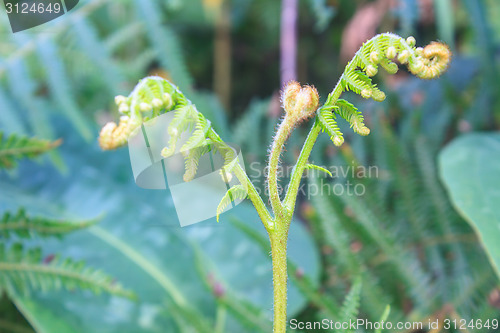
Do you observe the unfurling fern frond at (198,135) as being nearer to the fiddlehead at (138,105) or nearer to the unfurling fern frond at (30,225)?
the fiddlehead at (138,105)

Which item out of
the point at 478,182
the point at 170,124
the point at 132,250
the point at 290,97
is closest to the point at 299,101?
the point at 290,97

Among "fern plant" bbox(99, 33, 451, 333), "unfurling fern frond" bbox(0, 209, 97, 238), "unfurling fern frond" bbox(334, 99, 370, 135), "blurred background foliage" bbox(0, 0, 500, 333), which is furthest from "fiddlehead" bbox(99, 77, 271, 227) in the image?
"unfurling fern frond" bbox(0, 209, 97, 238)

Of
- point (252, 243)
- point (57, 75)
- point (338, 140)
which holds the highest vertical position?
point (57, 75)

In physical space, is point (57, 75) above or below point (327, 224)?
above

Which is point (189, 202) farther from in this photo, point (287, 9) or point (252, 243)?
point (287, 9)

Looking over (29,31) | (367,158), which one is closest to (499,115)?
(367,158)

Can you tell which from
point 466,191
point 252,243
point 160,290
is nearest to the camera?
point 466,191
